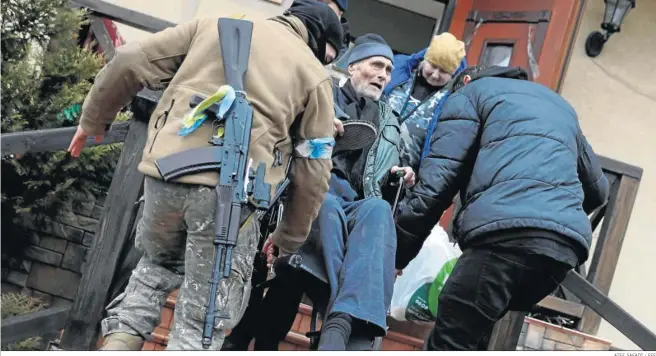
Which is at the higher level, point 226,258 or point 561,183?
point 561,183

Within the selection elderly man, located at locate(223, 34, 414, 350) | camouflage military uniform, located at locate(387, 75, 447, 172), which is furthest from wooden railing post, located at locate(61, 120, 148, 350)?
camouflage military uniform, located at locate(387, 75, 447, 172)

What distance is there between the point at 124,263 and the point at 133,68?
136 cm

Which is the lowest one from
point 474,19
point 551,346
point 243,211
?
point 551,346

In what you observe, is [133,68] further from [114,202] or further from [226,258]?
[114,202]

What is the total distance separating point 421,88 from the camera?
16.6 ft

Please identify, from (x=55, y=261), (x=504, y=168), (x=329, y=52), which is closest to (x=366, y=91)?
(x=329, y=52)

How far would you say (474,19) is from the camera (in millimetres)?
7926

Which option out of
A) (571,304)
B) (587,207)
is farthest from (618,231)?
(587,207)

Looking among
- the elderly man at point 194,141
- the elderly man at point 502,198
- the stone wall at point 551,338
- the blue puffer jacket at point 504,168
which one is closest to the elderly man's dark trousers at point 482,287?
the elderly man at point 502,198

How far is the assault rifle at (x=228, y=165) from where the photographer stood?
296cm

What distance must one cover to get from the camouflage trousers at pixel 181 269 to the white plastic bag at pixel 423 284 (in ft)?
5.42

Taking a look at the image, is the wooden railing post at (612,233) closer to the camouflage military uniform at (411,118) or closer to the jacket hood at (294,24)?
the camouflage military uniform at (411,118)

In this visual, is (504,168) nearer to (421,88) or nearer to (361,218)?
(361,218)

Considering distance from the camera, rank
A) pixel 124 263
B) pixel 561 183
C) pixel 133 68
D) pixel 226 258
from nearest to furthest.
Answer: pixel 226 258 < pixel 133 68 < pixel 561 183 < pixel 124 263
